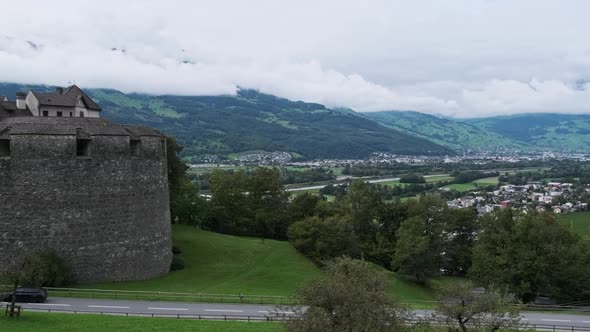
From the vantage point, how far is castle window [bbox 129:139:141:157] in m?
37.1

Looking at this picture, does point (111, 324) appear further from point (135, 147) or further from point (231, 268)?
point (231, 268)

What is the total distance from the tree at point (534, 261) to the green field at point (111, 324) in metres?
26.3

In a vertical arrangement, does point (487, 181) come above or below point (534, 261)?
below

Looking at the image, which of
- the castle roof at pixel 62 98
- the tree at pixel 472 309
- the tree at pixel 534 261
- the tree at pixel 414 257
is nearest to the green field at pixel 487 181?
the tree at pixel 414 257

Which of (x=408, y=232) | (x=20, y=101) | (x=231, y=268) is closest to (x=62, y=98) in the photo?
(x=20, y=101)

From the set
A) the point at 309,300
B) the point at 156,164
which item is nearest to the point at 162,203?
the point at 156,164

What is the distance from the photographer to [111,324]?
24609mm

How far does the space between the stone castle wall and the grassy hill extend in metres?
1.84

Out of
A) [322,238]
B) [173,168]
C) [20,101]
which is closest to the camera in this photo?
[20,101]

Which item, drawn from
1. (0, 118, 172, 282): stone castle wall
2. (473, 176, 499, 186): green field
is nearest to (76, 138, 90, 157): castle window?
(0, 118, 172, 282): stone castle wall

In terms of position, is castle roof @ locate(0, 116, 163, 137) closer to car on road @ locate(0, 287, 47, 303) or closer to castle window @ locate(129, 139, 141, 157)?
castle window @ locate(129, 139, 141, 157)

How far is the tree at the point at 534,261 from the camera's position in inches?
1720

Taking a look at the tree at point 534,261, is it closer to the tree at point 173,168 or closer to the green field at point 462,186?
the tree at point 173,168

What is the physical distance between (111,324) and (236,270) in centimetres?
1785
